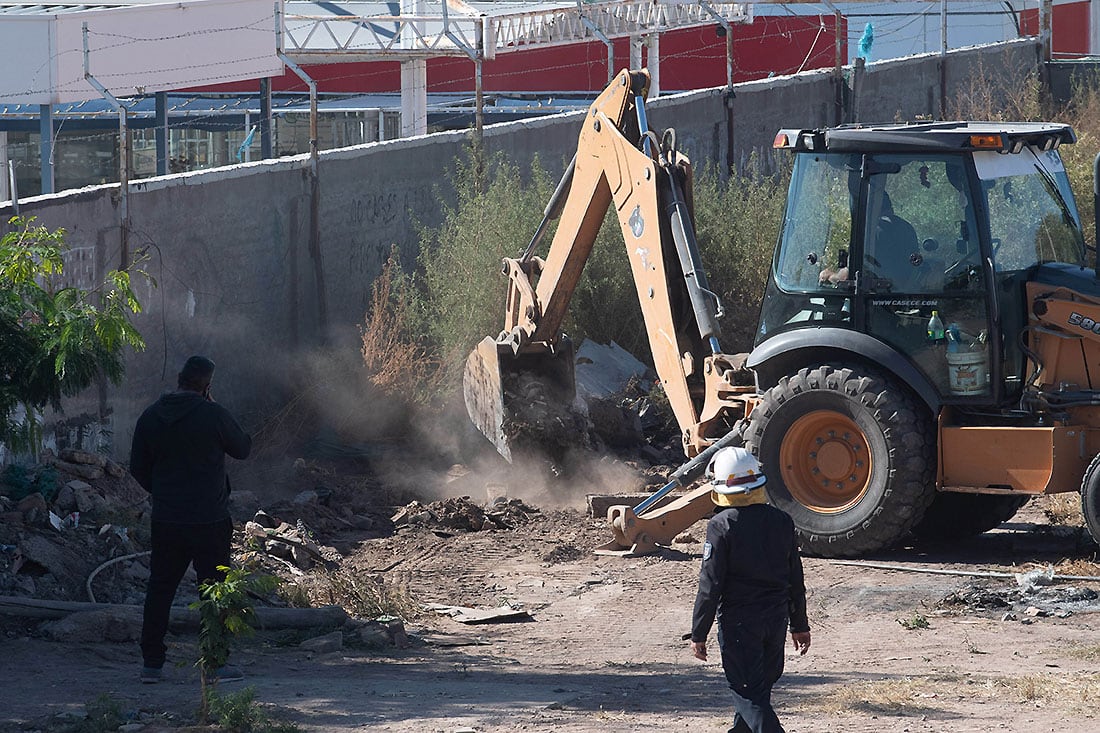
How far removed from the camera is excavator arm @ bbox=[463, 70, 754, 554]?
1092cm

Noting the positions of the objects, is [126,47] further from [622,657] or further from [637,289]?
[622,657]

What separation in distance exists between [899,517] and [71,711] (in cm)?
558

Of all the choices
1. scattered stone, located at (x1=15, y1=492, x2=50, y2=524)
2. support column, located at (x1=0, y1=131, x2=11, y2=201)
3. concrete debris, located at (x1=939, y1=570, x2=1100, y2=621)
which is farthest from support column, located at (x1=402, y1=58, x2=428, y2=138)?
concrete debris, located at (x1=939, y1=570, x2=1100, y2=621)

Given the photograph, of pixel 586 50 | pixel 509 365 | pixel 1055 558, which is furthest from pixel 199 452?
pixel 586 50

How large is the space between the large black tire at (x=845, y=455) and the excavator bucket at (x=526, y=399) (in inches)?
102

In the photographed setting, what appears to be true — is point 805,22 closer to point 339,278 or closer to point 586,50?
point 586,50

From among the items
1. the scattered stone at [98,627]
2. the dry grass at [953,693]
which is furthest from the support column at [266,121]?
the dry grass at [953,693]

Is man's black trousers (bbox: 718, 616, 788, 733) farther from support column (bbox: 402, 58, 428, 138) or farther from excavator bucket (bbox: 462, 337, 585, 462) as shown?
support column (bbox: 402, 58, 428, 138)

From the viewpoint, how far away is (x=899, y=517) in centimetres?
1000

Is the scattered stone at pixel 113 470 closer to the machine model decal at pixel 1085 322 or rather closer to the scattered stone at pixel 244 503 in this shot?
the scattered stone at pixel 244 503

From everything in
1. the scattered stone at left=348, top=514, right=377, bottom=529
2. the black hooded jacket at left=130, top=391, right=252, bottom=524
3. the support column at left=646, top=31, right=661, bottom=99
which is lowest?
the scattered stone at left=348, top=514, right=377, bottom=529

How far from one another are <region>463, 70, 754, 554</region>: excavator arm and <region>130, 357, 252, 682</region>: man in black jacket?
12.6 feet

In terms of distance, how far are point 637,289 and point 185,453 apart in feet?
16.7

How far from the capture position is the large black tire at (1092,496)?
938 cm
